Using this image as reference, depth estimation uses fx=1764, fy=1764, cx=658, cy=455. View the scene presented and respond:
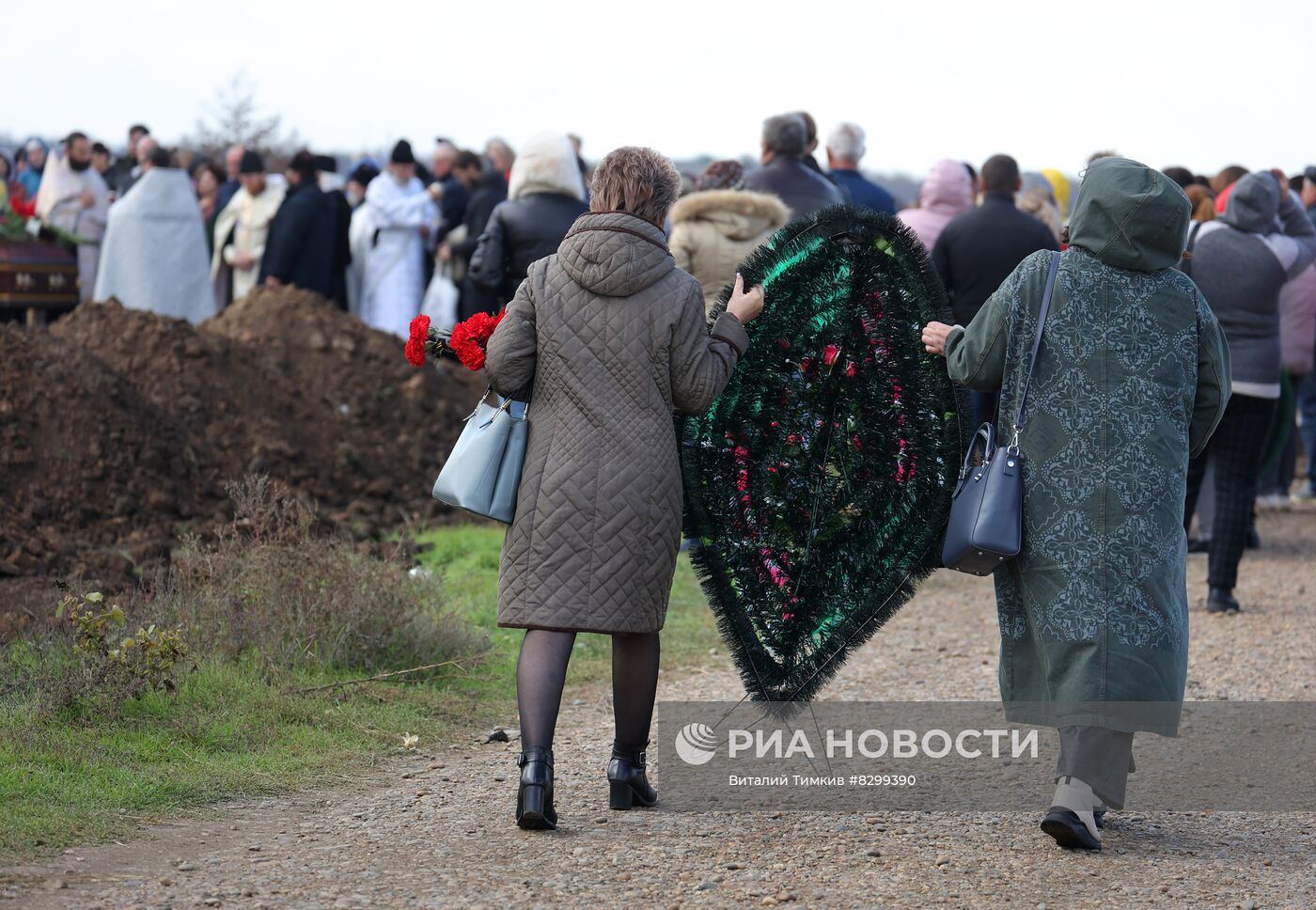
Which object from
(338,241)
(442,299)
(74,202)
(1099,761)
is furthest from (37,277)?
(1099,761)

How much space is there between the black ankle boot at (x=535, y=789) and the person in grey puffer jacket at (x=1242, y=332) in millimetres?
5164

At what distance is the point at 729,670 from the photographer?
7.69 meters

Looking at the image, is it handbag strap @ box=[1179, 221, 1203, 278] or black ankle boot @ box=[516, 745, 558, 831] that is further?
handbag strap @ box=[1179, 221, 1203, 278]

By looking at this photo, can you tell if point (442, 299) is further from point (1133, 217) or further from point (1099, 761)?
point (1099, 761)

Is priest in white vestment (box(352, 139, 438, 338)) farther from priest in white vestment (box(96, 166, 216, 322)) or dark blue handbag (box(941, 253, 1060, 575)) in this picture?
dark blue handbag (box(941, 253, 1060, 575))

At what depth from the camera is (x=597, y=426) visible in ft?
16.4

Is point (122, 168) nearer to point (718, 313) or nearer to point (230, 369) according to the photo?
point (230, 369)

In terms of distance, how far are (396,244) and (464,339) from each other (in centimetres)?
1054

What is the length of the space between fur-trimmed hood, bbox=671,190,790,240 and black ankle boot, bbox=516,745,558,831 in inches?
181

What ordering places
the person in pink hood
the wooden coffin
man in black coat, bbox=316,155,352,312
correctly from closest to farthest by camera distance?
the person in pink hood, the wooden coffin, man in black coat, bbox=316,155,352,312

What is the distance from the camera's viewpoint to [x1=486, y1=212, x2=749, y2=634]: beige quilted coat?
196 inches

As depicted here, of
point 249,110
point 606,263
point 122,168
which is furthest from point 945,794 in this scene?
point 249,110

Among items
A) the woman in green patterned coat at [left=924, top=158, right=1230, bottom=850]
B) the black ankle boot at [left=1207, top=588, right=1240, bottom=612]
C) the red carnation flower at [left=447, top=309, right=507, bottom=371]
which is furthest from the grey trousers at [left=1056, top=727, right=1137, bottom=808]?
the black ankle boot at [left=1207, top=588, right=1240, bottom=612]
